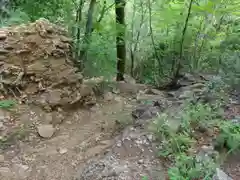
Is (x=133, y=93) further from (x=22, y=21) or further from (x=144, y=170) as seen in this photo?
(x=144, y=170)

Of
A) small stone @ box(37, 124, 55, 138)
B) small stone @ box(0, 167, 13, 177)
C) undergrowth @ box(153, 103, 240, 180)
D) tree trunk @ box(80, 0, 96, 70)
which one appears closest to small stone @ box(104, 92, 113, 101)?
tree trunk @ box(80, 0, 96, 70)

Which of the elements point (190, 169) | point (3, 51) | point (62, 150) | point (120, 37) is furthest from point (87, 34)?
point (190, 169)

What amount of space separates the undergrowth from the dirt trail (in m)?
0.77

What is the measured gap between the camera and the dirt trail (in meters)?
3.20

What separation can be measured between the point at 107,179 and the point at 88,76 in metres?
3.42

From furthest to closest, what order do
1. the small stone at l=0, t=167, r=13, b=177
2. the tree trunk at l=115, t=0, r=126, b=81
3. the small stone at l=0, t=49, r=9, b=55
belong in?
the tree trunk at l=115, t=0, r=126, b=81 → the small stone at l=0, t=49, r=9, b=55 → the small stone at l=0, t=167, r=13, b=177

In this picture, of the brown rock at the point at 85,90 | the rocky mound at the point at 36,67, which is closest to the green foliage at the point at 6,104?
the rocky mound at the point at 36,67

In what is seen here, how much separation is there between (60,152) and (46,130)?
590mm

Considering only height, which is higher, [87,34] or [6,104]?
[87,34]

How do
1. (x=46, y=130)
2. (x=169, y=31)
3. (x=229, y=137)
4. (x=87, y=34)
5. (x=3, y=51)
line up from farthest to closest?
(x=169, y=31), (x=87, y=34), (x=3, y=51), (x=46, y=130), (x=229, y=137)

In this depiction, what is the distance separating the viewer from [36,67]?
4.57 meters

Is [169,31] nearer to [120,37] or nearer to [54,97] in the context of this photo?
[120,37]

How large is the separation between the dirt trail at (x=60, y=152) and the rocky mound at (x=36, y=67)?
49cm

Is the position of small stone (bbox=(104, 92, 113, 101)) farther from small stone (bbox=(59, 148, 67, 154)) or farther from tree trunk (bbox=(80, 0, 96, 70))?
small stone (bbox=(59, 148, 67, 154))
